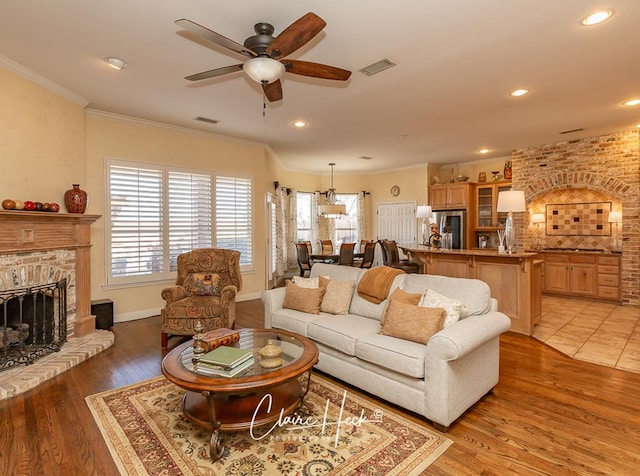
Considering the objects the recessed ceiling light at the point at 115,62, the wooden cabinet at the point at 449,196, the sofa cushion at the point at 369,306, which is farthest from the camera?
the wooden cabinet at the point at 449,196

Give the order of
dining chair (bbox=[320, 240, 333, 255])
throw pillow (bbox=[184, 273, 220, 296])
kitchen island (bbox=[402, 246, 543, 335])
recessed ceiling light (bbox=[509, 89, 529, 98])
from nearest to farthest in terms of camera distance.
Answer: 1. recessed ceiling light (bbox=[509, 89, 529, 98])
2. throw pillow (bbox=[184, 273, 220, 296])
3. kitchen island (bbox=[402, 246, 543, 335])
4. dining chair (bbox=[320, 240, 333, 255])

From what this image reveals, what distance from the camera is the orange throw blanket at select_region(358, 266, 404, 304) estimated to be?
3.29 metres

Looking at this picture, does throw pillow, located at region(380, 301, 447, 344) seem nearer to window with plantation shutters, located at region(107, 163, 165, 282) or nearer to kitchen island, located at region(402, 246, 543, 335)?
kitchen island, located at region(402, 246, 543, 335)

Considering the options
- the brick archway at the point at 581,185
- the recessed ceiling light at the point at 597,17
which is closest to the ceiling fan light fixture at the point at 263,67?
the recessed ceiling light at the point at 597,17

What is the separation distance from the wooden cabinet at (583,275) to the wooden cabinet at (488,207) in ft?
4.35

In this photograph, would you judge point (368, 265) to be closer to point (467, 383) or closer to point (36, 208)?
point (467, 383)

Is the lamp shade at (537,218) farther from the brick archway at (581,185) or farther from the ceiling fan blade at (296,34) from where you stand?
the ceiling fan blade at (296,34)

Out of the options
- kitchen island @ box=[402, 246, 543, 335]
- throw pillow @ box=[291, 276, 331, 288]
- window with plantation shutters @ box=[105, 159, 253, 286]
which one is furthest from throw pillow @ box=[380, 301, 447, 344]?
window with plantation shutters @ box=[105, 159, 253, 286]

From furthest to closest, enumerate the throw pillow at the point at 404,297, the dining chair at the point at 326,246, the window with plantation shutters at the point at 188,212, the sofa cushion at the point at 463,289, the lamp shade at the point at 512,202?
the dining chair at the point at 326,246 < the window with plantation shutters at the point at 188,212 < the lamp shade at the point at 512,202 < the throw pillow at the point at 404,297 < the sofa cushion at the point at 463,289

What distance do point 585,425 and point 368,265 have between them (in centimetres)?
551

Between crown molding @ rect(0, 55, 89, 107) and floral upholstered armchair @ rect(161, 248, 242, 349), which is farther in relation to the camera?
floral upholstered armchair @ rect(161, 248, 242, 349)

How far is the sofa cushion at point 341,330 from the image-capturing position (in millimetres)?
2816

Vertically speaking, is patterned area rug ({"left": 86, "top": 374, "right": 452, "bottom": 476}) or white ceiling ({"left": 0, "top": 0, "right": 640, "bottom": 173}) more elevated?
white ceiling ({"left": 0, "top": 0, "right": 640, "bottom": 173})

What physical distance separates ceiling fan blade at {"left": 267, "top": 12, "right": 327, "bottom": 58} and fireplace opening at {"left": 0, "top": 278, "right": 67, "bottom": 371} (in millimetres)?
3300
